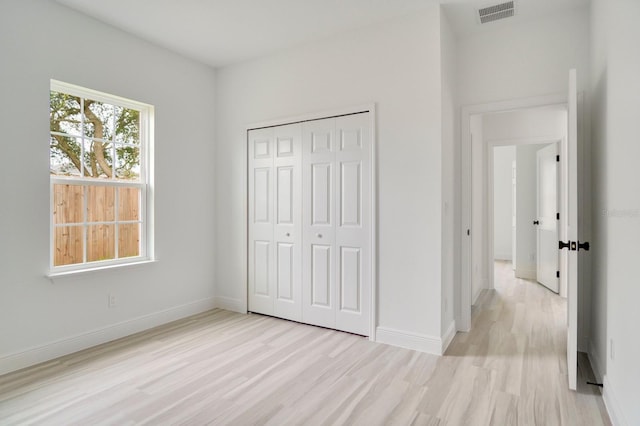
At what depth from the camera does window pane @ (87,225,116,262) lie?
127 inches

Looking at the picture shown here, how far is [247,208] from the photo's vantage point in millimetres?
4191

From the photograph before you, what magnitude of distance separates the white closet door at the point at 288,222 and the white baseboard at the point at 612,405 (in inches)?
100

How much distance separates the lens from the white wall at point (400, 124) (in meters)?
3.01

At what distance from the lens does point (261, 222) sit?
4094mm

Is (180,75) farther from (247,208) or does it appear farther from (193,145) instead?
(247,208)

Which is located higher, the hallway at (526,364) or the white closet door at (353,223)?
the white closet door at (353,223)

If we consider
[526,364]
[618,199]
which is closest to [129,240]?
[526,364]

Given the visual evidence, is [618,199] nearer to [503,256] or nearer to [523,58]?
[523,58]

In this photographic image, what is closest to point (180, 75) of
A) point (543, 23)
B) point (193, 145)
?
point (193, 145)

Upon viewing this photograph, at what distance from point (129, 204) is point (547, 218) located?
5.74 metres

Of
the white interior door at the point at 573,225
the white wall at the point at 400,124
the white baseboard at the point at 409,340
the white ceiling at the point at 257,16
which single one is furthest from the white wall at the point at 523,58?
the white baseboard at the point at 409,340

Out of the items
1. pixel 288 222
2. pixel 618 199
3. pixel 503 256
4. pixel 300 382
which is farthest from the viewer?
pixel 503 256

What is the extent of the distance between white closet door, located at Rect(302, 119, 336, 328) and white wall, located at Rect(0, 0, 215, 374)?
1384 millimetres

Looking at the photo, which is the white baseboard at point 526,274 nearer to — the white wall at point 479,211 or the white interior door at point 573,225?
the white wall at point 479,211
